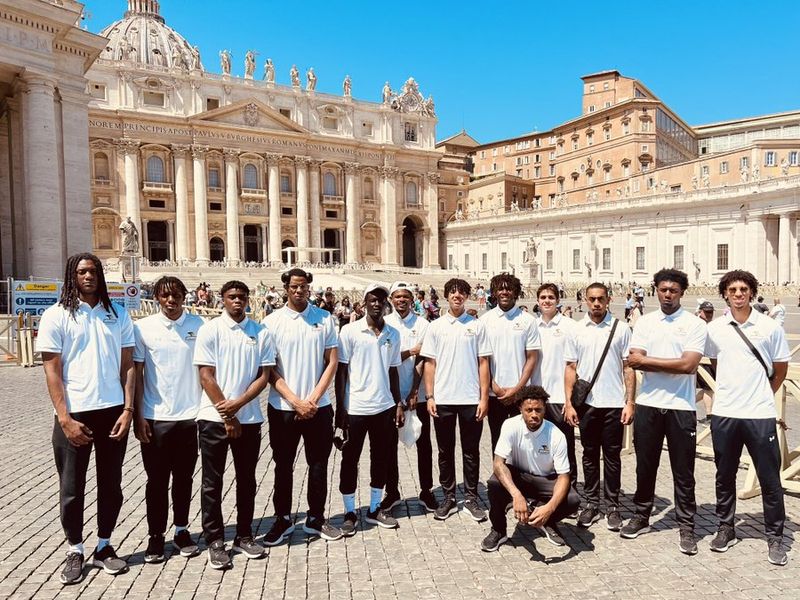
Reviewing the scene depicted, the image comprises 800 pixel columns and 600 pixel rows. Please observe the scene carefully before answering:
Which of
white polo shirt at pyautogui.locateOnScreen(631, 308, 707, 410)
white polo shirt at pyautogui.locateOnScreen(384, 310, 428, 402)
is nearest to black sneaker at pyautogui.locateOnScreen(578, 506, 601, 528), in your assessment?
white polo shirt at pyautogui.locateOnScreen(631, 308, 707, 410)

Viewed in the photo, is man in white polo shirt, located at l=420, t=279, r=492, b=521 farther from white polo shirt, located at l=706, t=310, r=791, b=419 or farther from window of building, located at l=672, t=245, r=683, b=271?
window of building, located at l=672, t=245, r=683, b=271

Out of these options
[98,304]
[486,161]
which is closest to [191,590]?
[98,304]

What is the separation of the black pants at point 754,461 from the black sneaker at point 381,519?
8.24 feet

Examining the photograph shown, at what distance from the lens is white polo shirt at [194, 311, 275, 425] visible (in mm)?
4344

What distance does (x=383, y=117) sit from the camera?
210 ft

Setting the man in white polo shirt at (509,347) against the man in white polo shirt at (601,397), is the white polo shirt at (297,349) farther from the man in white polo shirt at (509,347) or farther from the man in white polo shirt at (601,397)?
the man in white polo shirt at (601,397)

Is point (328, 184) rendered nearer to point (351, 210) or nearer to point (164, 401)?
point (351, 210)

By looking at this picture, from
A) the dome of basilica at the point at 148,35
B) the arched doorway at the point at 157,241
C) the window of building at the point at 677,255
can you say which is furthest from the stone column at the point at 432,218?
the dome of basilica at the point at 148,35

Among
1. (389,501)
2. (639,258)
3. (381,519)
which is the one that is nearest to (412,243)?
(639,258)

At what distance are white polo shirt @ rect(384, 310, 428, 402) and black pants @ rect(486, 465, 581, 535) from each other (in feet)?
3.89

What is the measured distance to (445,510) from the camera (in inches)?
200

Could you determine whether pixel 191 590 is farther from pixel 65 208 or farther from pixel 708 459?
pixel 65 208

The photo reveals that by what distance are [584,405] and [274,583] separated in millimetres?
2777

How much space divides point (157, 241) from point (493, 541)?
183ft
